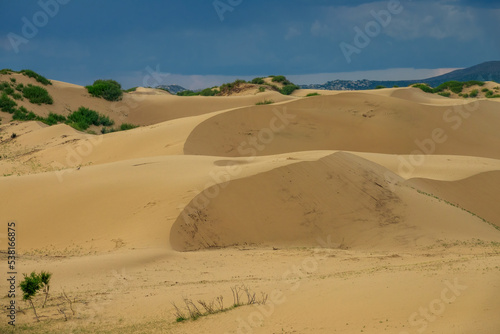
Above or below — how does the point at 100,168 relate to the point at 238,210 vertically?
above

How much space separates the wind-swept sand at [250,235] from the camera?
299 inches

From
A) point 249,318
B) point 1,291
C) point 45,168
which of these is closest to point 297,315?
point 249,318

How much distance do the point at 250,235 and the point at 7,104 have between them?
30.6 m

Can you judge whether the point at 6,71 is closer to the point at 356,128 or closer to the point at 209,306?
the point at 356,128

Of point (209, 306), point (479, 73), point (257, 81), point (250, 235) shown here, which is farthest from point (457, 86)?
point (479, 73)

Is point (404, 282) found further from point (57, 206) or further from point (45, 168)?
point (45, 168)

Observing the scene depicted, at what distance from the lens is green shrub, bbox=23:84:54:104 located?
4200 centimetres

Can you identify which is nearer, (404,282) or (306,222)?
(404,282)

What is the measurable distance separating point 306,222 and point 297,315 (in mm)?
7253

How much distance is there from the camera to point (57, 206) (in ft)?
50.8

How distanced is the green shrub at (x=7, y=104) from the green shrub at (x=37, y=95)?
2.37 metres

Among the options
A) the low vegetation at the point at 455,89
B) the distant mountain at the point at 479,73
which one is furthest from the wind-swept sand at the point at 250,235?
the distant mountain at the point at 479,73

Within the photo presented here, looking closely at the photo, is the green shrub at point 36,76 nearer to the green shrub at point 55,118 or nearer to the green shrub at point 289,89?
the green shrub at point 55,118

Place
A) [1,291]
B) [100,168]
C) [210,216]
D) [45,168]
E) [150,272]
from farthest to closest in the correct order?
[45,168] → [100,168] → [210,216] → [150,272] → [1,291]
